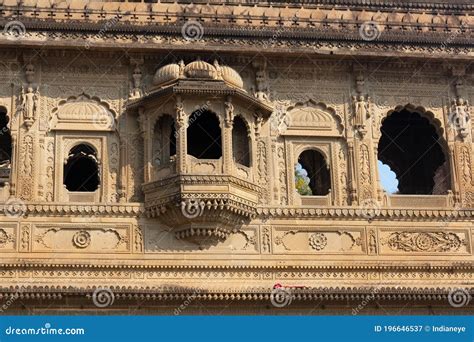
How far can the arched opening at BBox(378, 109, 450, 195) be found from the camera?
2117 centimetres

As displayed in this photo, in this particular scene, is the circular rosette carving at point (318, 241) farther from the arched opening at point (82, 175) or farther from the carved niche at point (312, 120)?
A: the arched opening at point (82, 175)

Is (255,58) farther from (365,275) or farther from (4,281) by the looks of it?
(4,281)

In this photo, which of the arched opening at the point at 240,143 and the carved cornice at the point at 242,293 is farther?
the arched opening at the point at 240,143

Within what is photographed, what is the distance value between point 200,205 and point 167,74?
8.55 ft

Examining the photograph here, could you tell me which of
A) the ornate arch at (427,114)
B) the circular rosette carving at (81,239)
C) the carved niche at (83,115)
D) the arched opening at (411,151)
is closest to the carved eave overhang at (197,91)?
the carved niche at (83,115)

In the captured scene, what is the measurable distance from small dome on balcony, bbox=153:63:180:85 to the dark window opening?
9.90ft

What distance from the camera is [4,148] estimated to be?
21.7 metres

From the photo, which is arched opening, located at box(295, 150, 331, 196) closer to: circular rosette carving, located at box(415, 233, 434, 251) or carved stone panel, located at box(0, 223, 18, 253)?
circular rosette carving, located at box(415, 233, 434, 251)

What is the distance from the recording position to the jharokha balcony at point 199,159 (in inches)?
663

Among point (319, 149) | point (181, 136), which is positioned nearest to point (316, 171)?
point (319, 149)

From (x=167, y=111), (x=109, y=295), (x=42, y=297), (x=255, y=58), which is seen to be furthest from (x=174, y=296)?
(x=255, y=58)

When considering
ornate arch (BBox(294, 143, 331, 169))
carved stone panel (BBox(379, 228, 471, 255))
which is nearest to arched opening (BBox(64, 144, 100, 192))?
ornate arch (BBox(294, 143, 331, 169))

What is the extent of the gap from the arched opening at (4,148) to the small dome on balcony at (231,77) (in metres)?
4.32

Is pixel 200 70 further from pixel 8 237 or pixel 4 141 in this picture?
pixel 4 141
